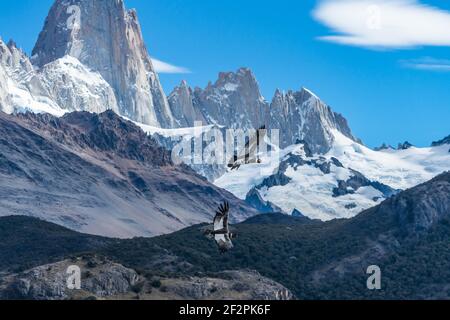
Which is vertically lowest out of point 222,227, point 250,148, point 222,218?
point 222,227

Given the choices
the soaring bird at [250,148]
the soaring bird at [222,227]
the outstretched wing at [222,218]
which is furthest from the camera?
the soaring bird at [250,148]

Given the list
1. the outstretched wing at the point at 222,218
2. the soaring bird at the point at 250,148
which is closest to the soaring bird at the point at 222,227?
the outstretched wing at the point at 222,218

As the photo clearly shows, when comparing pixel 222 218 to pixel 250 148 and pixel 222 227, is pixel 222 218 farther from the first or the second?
pixel 250 148

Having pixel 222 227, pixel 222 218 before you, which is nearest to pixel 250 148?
pixel 222 218

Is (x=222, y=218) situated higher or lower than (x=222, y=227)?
higher

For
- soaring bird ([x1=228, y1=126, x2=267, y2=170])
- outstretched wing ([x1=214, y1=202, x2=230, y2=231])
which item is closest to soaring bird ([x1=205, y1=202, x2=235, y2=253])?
outstretched wing ([x1=214, y1=202, x2=230, y2=231])

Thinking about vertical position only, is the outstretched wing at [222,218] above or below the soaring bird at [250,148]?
below

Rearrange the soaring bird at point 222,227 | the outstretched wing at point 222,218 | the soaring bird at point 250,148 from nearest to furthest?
the outstretched wing at point 222,218, the soaring bird at point 222,227, the soaring bird at point 250,148

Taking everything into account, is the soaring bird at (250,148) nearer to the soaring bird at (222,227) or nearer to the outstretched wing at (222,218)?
the soaring bird at (222,227)

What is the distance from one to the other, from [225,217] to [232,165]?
13576mm

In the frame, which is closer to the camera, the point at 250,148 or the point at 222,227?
the point at 222,227

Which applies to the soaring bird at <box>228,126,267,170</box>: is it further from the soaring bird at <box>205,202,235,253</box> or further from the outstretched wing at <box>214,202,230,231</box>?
the outstretched wing at <box>214,202,230,231</box>
